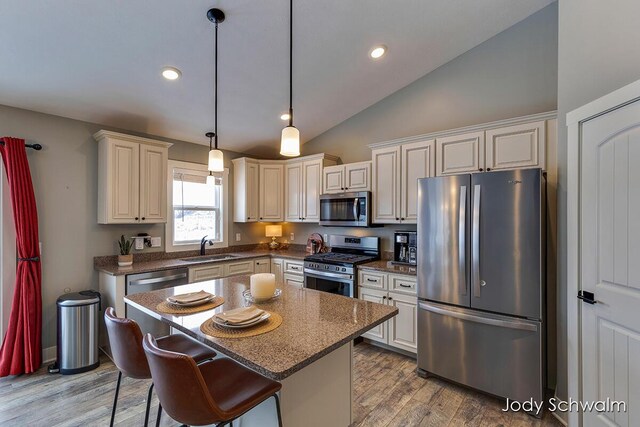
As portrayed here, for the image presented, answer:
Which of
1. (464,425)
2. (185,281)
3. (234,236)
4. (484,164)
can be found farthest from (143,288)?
(484,164)

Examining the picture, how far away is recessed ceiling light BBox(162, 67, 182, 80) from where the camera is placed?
8.78 ft

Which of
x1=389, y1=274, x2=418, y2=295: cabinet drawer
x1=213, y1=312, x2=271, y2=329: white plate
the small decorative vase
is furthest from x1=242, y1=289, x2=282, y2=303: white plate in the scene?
the small decorative vase

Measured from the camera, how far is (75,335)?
2.78m

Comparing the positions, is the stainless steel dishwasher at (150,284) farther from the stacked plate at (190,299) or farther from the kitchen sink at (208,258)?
the stacked plate at (190,299)

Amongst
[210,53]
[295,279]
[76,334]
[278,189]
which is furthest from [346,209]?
[76,334]

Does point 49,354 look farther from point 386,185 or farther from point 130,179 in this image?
point 386,185

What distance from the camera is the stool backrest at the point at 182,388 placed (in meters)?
1.07

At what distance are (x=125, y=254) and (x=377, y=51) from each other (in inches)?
136

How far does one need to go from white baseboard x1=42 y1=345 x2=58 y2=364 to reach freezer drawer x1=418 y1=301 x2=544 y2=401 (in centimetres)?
360

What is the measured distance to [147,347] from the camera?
1.15 meters

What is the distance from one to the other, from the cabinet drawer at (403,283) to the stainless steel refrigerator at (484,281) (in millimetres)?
220

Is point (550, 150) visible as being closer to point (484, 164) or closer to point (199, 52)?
point (484, 164)

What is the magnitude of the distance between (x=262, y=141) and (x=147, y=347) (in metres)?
3.72

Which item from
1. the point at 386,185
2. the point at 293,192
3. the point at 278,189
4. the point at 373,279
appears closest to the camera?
the point at 373,279
